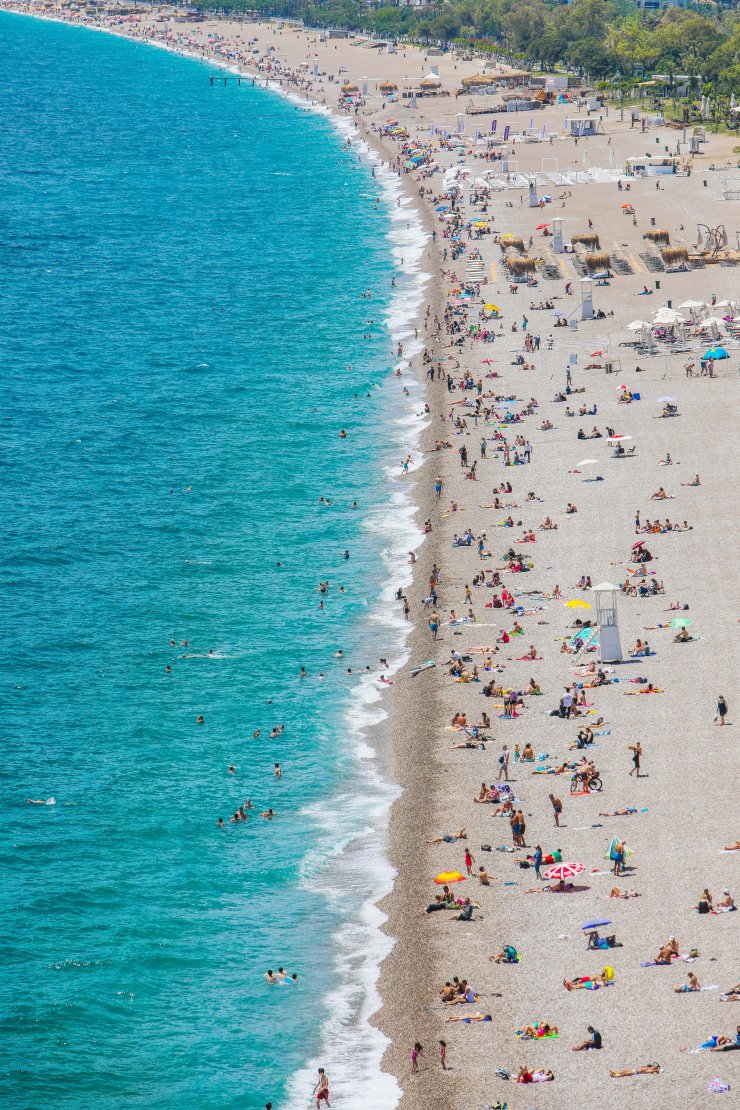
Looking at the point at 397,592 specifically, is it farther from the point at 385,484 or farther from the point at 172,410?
the point at 172,410

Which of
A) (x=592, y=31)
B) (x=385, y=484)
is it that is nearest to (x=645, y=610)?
(x=385, y=484)

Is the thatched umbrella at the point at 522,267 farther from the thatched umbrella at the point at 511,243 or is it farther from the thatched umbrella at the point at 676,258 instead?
the thatched umbrella at the point at 676,258

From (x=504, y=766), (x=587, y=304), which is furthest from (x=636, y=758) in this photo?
(x=587, y=304)

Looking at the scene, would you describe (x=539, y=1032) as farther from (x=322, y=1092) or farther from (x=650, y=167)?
(x=650, y=167)

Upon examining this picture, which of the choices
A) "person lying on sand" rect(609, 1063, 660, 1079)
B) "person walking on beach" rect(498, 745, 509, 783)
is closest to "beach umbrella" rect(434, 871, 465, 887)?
"person walking on beach" rect(498, 745, 509, 783)

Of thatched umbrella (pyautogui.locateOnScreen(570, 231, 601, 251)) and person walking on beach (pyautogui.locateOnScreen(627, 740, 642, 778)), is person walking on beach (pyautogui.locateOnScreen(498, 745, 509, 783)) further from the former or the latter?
thatched umbrella (pyautogui.locateOnScreen(570, 231, 601, 251))

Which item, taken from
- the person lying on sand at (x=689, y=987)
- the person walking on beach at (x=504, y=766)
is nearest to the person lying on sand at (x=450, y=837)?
the person walking on beach at (x=504, y=766)
